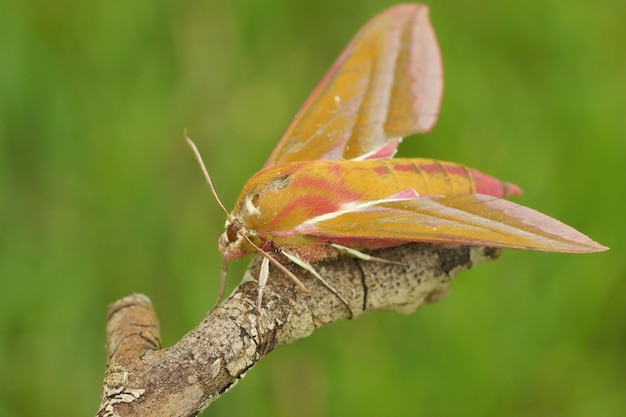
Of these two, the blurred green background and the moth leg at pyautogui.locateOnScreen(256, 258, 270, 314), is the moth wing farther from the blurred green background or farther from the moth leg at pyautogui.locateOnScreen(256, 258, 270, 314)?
the blurred green background

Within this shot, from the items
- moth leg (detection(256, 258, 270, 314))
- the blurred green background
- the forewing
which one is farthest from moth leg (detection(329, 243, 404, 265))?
the blurred green background

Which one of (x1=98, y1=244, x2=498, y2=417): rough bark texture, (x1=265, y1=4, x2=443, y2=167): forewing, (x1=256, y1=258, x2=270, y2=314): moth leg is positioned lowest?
(x1=98, y1=244, x2=498, y2=417): rough bark texture

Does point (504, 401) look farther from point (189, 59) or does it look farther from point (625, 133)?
point (189, 59)

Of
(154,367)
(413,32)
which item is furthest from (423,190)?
(154,367)

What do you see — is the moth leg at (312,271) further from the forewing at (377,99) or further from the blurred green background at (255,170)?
the blurred green background at (255,170)

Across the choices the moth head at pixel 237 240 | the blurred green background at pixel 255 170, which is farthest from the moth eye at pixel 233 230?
the blurred green background at pixel 255 170

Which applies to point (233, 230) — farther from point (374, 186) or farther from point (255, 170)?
point (255, 170)

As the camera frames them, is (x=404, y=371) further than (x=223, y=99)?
No
